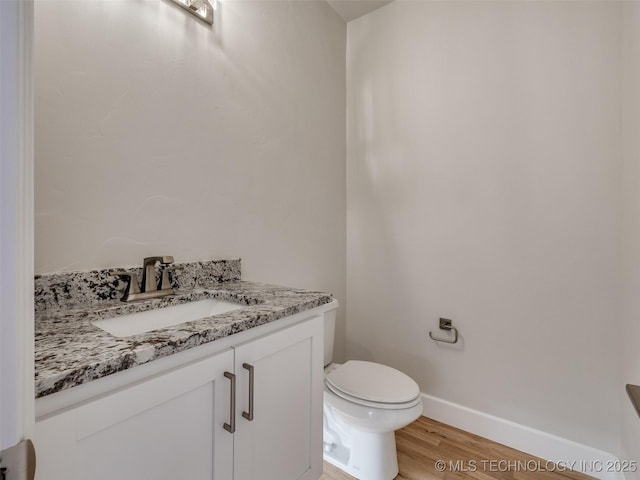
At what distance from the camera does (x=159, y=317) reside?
1011 millimetres

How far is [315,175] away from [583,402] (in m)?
1.81

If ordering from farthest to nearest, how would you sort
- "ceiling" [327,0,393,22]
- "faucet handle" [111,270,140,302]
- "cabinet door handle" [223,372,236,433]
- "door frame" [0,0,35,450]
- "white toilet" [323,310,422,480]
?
"ceiling" [327,0,393,22]
"white toilet" [323,310,422,480]
"faucet handle" [111,270,140,302]
"cabinet door handle" [223,372,236,433]
"door frame" [0,0,35,450]

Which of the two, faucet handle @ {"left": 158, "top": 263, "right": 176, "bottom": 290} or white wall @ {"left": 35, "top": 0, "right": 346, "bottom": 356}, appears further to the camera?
faucet handle @ {"left": 158, "top": 263, "right": 176, "bottom": 290}

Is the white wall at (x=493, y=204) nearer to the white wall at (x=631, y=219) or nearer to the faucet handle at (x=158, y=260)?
the white wall at (x=631, y=219)

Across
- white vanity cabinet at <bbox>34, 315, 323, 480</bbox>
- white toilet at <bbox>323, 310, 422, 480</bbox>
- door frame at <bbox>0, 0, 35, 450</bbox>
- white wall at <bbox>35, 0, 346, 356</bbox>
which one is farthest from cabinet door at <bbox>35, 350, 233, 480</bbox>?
white toilet at <bbox>323, 310, 422, 480</bbox>

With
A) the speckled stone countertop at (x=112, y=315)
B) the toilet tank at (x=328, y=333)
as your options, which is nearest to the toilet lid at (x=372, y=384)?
the toilet tank at (x=328, y=333)

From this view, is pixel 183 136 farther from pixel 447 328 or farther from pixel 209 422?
pixel 447 328

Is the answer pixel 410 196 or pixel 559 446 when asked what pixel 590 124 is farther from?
pixel 559 446

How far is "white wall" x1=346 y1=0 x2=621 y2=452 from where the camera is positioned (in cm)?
146

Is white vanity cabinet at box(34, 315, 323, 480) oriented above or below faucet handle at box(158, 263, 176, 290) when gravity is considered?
below

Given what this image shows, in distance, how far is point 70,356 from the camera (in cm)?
56

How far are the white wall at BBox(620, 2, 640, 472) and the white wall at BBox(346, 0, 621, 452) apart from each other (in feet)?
0.24

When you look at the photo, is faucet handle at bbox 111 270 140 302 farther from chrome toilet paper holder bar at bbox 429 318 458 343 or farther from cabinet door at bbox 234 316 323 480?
chrome toilet paper holder bar at bbox 429 318 458 343

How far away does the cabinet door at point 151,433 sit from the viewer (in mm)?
511
